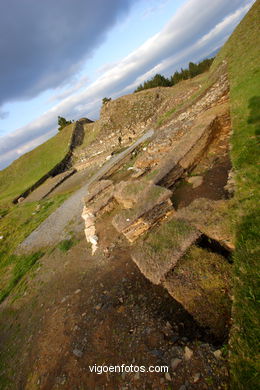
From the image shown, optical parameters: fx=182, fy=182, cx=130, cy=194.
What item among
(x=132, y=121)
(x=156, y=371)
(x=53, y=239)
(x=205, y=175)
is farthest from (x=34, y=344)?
(x=132, y=121)

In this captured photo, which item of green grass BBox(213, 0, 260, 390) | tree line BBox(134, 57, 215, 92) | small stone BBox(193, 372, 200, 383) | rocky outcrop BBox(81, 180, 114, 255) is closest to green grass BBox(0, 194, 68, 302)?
rocky outcrop BBox(81, 180, 114, 255)

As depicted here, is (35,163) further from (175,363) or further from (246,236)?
(175,363)

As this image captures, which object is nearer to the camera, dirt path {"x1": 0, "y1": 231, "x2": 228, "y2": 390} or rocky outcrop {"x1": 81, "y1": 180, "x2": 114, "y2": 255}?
dirt path {"x1": 0, "y1": 231, "x2": 228, "y2": 390}

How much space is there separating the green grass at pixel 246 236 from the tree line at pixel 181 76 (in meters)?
30.4

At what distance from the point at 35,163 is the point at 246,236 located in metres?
34.3

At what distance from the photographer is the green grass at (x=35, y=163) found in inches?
1123

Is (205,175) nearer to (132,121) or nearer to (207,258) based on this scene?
A: (207,258)

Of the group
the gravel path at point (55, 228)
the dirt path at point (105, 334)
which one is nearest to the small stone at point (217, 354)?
the dirt path at point (105, 334)

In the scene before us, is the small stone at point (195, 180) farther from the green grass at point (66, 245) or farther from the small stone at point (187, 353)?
the green grass at point (66, 245)

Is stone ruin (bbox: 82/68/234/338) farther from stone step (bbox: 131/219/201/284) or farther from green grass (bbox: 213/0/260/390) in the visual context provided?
green grass (bbox: 213/0/260/390)

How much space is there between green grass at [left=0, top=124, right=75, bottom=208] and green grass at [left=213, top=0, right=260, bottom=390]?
2539 cm

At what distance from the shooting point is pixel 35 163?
103ft

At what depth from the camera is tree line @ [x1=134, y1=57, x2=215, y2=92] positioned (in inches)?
1304

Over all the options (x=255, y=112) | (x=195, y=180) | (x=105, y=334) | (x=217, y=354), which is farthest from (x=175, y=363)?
(x=255, y=112)
